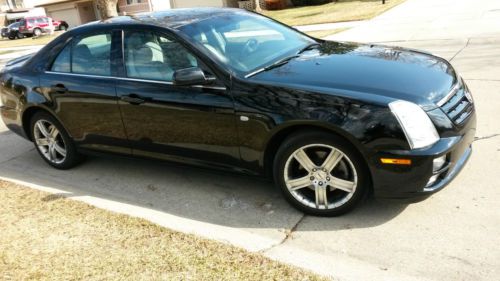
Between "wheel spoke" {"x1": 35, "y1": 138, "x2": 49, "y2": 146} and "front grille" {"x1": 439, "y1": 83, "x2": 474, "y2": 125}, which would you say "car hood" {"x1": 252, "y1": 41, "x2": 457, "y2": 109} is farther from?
"wheel spoke" {"x1": 35, "y1": 138, "x2": 49, "y2": 146}

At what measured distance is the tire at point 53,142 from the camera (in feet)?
17.2

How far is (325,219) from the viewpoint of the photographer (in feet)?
12.5

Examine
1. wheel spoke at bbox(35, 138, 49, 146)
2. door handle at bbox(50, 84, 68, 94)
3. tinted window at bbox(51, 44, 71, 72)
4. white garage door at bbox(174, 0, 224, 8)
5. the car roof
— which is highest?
the car roof

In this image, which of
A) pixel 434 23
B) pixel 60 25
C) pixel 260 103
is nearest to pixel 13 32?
pixel 60 25

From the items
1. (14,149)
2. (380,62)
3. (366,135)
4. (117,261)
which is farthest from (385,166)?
(14,149)

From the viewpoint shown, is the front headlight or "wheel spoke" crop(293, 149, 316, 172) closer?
the front headlight

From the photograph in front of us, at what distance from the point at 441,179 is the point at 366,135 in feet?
2.13

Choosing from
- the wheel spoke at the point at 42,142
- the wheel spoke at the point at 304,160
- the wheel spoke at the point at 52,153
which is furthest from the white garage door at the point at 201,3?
the wheel spoke at the point at 304,160

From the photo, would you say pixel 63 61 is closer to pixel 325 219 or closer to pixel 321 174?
pixel 321 174

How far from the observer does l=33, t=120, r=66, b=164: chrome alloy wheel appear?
212 inches

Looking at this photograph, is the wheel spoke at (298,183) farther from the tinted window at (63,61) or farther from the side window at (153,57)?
the tinted window at (63,61)

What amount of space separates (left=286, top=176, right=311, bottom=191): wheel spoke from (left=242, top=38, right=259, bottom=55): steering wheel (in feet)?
4.11

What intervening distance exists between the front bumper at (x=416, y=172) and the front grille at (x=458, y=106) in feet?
0.45

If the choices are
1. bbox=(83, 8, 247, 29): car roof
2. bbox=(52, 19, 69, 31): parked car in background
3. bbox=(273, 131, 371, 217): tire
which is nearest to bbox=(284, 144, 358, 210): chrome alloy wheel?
bbox=(273, 131, 371, 217): tire
